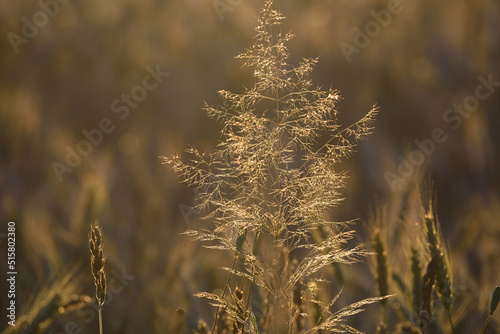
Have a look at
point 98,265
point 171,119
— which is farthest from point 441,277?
point 171,119

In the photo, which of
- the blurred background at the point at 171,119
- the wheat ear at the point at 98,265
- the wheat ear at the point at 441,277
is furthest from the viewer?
the blurred background at the point at 171,119

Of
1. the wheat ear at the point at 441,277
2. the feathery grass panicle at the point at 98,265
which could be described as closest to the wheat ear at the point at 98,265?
the feathery grass panicle at the point at 98,265

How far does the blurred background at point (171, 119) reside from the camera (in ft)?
7.18

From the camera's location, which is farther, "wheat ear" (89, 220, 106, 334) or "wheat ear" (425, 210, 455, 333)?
"wheat ear" (425, 210, 455, 333)

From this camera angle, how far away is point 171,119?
456 cm

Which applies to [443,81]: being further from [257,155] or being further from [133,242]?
[257,155]

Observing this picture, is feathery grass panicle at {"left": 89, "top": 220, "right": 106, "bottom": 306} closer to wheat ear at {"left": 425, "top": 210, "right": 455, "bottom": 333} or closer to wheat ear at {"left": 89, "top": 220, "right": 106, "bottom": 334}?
A: wheat ear at {"left": 89, "top": 220, "right": 106, "bottom": 334}

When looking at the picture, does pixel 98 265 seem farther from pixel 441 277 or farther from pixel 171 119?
pixel 171 119

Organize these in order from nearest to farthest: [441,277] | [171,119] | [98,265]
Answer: [98,265] < [441,277] < [171,119]

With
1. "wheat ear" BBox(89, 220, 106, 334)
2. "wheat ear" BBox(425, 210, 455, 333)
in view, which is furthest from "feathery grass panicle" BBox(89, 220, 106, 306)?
"wheat ear" BBox(425, 210, 455, 333)

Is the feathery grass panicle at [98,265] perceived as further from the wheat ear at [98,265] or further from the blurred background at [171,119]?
the blurred background at [171,119]

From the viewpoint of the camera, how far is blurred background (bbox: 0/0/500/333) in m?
2.19

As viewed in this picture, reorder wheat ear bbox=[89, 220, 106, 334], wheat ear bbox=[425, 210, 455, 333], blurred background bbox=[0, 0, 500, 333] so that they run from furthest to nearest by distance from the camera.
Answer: blurred background bbox=[0, 0, 500, 333]
wheat ear bbox=[425, 210, 455, 333]
wheat ear bbox=[89, 220, 106, 334]

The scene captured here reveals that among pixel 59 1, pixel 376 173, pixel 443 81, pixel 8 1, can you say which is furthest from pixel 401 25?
pixel 8 1
